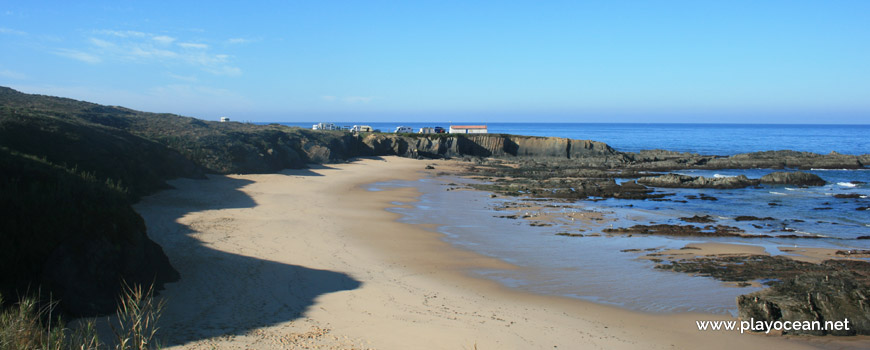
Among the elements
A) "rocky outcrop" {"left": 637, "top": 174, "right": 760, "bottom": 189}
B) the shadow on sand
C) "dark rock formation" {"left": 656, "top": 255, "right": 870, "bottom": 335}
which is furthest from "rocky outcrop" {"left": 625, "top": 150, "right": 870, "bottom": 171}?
the shadow on sand

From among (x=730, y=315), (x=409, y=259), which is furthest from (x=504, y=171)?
(x=730, y=315)

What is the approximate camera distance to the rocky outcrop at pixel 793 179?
3291 cm

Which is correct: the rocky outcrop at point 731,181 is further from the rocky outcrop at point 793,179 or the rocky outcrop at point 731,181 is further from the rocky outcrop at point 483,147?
the rocky outcrop at point 483,147

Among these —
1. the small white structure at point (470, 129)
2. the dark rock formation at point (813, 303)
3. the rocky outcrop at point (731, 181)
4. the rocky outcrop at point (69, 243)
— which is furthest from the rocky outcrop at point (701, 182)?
the small white structure at point (470, 129)

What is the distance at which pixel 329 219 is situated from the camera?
1825cm

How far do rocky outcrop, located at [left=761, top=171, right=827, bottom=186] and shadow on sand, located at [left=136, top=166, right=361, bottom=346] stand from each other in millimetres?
31302

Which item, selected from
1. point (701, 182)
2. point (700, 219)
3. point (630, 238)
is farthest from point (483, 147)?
point (630, 238)

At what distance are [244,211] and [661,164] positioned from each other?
130 feet

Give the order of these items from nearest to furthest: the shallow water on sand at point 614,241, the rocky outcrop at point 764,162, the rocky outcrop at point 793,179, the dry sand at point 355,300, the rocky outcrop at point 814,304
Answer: the dry sand at point 355,300
the rocky outcrop at point 814,304
the shallow water on sand at point 614,241
the rocky outcrop at point 793,179
the rocky outcrop at point 764,162

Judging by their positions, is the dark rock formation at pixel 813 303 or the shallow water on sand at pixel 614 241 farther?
the shallow water on sand at pixel 614 241

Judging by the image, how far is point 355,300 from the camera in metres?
9.41

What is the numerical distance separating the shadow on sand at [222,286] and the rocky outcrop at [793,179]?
31.3 meters

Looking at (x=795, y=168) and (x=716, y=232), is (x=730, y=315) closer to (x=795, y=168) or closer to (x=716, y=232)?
(x=716, y=232)

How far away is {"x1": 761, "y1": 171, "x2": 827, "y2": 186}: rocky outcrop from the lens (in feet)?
108
